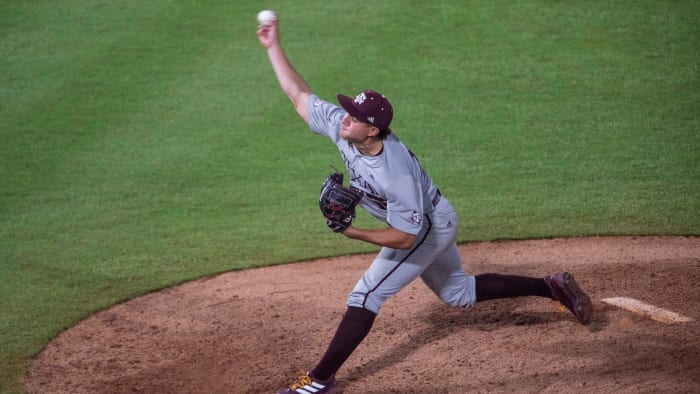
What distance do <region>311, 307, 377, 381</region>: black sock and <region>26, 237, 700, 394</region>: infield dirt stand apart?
299 mm

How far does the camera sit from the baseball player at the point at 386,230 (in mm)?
4566

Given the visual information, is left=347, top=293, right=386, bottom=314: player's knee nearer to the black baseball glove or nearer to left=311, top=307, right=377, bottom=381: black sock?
left=311, top=307, right=377, bottom=381: black sock

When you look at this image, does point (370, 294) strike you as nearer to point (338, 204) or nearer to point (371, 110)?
point (338, 204)

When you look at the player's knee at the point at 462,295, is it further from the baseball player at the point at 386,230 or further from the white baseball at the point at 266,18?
the white baseball at the point at 266,18

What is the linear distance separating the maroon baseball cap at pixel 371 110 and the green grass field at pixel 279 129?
266 cm

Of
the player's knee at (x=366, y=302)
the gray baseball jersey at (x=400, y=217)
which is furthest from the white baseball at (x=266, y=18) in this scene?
the player's knee at (x=366, y=302)

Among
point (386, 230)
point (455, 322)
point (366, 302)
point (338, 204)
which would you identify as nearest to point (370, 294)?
point (366, 302)

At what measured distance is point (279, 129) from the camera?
9.15m

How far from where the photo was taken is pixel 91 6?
436 inches

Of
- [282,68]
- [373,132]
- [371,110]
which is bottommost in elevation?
[373,132]

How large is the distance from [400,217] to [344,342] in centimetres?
77

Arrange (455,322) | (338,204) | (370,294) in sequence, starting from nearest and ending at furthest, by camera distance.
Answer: (338,204), (370,294), (455,322)

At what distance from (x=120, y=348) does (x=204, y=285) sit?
1116 millimetres

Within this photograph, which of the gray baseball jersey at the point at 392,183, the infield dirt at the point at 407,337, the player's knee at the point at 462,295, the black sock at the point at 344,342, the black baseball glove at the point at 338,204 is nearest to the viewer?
the black baseball glove at the point at 338,204
